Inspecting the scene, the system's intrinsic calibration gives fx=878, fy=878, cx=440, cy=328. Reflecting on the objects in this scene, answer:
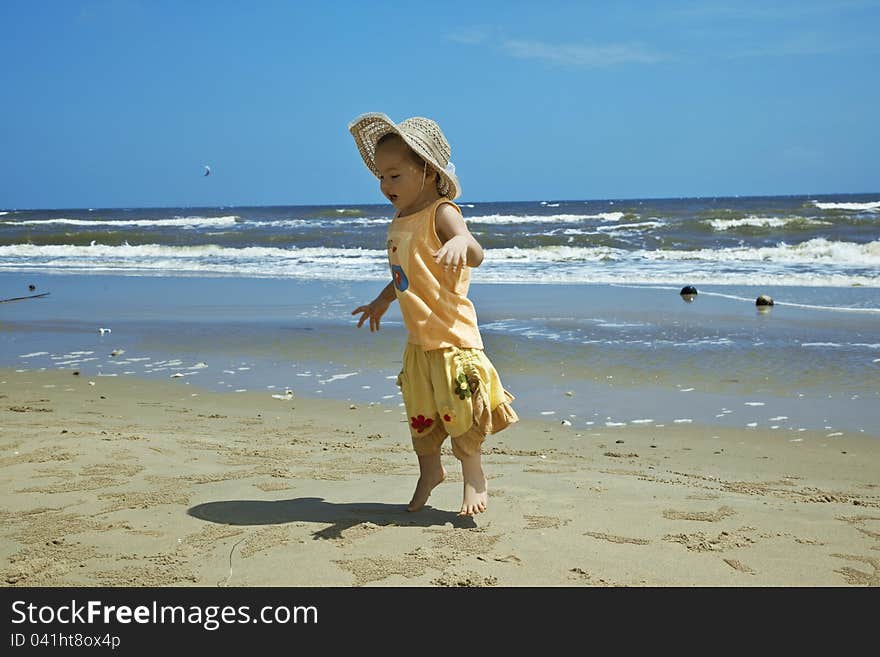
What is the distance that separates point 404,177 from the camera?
3.35m

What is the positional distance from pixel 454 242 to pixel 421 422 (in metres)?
0.74

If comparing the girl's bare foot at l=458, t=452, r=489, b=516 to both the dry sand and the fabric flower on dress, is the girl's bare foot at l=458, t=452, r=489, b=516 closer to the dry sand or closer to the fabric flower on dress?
the dry sand

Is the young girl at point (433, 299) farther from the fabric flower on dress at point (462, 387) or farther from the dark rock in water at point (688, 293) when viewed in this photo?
the dark rock in water at point (688, 293)

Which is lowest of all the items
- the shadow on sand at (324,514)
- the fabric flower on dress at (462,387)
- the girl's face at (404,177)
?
the shadow on sand at (324,514)

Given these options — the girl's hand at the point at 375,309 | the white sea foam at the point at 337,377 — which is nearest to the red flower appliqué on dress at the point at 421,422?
the girl's hand at the point at 375,309

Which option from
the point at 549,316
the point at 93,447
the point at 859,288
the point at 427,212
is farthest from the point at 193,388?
the point at 859,288

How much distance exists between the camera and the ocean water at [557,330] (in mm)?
6336

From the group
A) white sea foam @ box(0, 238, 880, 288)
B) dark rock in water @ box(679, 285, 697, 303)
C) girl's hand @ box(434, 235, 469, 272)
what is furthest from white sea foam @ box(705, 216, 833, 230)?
girl's hand @ box(434, 235, 469, 272)

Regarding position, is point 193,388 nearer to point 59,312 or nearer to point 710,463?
point 710,463

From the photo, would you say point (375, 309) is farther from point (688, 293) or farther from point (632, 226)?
point (632, 226)

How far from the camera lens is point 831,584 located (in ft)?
9.19

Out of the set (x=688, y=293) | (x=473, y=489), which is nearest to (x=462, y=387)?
(x=473, y=489)

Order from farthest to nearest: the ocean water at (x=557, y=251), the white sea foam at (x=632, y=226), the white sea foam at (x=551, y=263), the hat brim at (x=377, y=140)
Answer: the white sea foam at (x=632, y=226), the ocean water at (x=557, y=251), the white sea foam at (x=551, y=263), the hat brim at (x=377, y=140)
